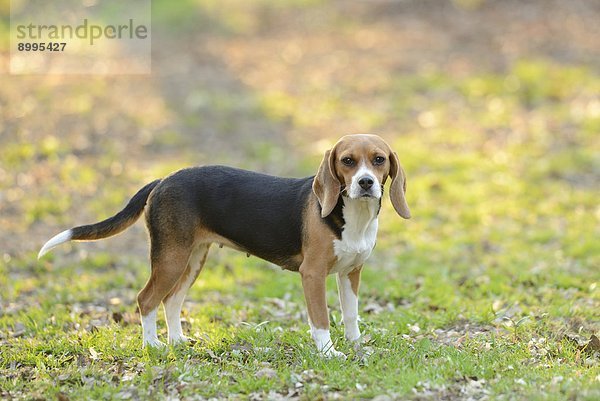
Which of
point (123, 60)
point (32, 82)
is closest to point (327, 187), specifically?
point (32, 82)

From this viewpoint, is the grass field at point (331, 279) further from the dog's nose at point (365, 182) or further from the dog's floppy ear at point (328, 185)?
the dog's nose at point (365, 182)

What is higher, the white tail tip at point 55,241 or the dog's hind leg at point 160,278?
the white tail tip at point 55,241

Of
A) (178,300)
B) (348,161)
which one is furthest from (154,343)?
(348,161)

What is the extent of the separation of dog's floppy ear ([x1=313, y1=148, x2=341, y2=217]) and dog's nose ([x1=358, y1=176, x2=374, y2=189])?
284mm

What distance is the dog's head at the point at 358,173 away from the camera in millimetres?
5914

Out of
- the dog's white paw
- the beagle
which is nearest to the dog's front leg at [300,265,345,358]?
the beagle

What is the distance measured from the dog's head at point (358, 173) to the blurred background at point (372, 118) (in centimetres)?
382

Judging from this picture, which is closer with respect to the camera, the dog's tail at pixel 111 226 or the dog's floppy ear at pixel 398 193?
the dog's floppy ear at pixel 398 193

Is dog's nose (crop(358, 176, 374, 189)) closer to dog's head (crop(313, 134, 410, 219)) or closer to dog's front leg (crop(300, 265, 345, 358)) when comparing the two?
dog's head (crop(313, 134, 410, 219))

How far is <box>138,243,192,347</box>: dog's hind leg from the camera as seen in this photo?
6.54 m

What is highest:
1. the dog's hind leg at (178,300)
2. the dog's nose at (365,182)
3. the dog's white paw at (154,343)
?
the dog's nose at (365,182)

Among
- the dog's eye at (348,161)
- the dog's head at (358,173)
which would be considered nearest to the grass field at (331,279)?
the dog's head at (358,173)

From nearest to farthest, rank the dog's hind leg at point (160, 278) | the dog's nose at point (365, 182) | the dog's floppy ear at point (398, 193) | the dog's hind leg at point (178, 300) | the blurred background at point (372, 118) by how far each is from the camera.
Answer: the dog's nose at point (365, 182) → the dog's floppy ear at point (398, 193) → the dog's hind leg at point (160, 278) → the dog's hind leg at point (178, 300) → the blurred background at point (372, 118)

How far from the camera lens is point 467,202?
12.2 meters
